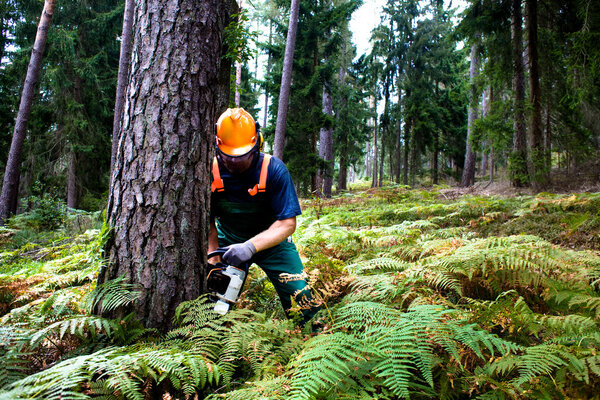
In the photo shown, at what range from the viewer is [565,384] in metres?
1.59

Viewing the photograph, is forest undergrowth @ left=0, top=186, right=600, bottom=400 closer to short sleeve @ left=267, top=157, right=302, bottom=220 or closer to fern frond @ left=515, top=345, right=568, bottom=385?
fern frond @ left=515, top=345, right=568, bottom=385

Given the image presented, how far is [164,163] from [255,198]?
2.93 feet

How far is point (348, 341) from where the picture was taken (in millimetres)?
1686

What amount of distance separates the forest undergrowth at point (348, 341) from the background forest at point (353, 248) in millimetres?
16

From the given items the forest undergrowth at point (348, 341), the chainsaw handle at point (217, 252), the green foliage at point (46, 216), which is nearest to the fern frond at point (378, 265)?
the forest undergrowth at point (348, 341)

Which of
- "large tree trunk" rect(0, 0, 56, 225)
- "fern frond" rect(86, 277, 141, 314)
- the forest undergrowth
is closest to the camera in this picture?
the forest undergrowth

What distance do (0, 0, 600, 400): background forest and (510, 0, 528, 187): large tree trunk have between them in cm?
6

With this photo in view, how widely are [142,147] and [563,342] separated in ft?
10.5

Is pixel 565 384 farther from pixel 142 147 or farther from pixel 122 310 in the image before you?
pixel 142 147

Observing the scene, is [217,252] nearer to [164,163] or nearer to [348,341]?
[164,163]

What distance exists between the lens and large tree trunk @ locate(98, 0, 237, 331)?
228 cm

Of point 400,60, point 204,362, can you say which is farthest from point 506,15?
point 400,60

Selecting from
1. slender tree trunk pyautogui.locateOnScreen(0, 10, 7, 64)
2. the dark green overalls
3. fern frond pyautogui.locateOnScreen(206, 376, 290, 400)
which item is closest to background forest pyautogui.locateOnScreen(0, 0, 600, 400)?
fern frond pyautogui.locateOnScreen(206, 376, 290, 400)

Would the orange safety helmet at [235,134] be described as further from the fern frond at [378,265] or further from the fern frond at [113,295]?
the fern frond at [378,265]
